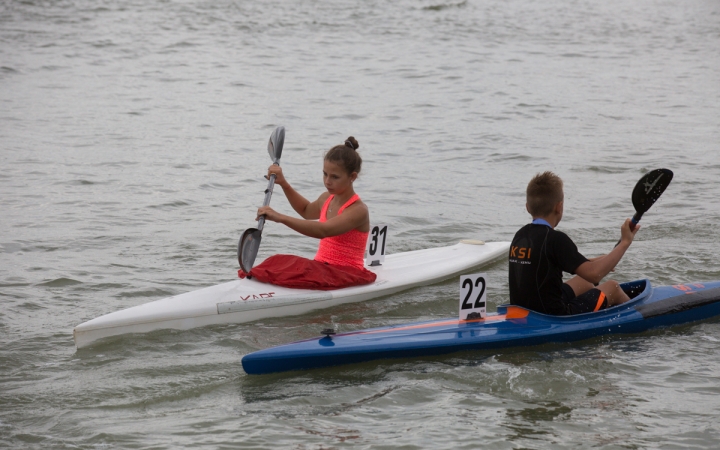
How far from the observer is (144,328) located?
5.11 metres

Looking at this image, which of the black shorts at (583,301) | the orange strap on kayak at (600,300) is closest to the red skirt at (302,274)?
the black shorts at (583,301)

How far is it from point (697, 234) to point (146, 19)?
56.8 feet

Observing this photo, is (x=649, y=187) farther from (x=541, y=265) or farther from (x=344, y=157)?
(x=344, y=157)

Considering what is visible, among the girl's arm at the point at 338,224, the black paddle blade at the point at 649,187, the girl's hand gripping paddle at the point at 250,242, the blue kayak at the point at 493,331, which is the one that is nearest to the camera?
the blue kayak at the point at 493,331

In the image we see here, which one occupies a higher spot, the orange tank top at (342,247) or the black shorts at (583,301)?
the orange tank top at (342,247)

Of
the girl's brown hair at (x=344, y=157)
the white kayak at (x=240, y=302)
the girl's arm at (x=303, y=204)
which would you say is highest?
the girl's brown hair at (x=344, y=157)

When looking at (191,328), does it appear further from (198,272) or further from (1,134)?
(1,134)

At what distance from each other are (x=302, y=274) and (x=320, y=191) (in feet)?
12.8

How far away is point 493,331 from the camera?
4.86m

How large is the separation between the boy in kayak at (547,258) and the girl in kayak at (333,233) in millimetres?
1201

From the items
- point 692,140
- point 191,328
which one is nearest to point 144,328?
point 191,328

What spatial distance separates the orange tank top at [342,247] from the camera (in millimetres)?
5766

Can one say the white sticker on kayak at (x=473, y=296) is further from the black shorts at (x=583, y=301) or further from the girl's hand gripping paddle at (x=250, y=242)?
the girl's hand gripping paddle at (x=250, y=242)

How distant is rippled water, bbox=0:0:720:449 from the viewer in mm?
4215
